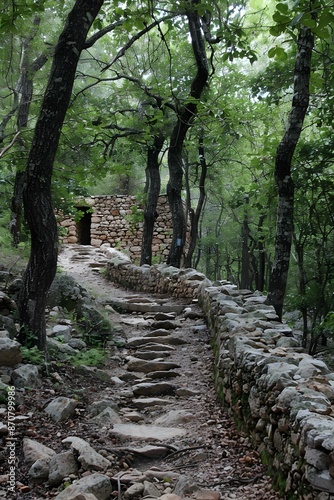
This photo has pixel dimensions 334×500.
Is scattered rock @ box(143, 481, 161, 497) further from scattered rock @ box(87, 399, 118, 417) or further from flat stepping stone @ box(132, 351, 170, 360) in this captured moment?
flat stepping stone @ box(132, 351, 170, 360)

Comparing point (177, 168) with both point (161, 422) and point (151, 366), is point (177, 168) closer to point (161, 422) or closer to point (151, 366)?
point (151, 366)

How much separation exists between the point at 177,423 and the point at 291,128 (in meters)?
3.80

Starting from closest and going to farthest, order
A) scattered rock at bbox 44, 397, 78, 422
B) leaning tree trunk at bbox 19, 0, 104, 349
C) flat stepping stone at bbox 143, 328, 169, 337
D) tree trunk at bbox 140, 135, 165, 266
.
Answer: scattered rock at bbox 44, 397, 78, 422 → leaning tree trunk at bbox 19, 0, 104, 349 → flat stepping stone at bbox 143, 328, 169, 337 → tree trunk at bbox 140, 135, 165, 266

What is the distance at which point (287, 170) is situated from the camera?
5.81m

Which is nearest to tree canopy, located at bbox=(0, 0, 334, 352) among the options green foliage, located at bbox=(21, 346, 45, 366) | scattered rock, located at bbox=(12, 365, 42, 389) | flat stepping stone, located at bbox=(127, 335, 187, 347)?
flat stepping stone, located at bbox=(127, 335, 187, 347)

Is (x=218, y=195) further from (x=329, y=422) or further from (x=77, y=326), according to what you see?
(x=329, y=422)

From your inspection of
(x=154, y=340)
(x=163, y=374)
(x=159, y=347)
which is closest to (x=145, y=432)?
(x=163, y=374)

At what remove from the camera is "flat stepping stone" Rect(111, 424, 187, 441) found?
365 cm

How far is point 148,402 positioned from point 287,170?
10.9 feet

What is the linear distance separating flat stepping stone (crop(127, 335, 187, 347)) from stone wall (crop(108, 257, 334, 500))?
2.56 ft

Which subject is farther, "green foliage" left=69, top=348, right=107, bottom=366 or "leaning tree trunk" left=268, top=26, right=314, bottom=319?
"leaning tree trunk" left=268, top=26, right=314, bottom=319

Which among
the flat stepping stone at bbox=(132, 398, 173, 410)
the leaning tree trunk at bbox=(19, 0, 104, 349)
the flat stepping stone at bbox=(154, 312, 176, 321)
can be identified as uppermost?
the leaning tree trunk at bbox=(19, 0, 104, 349)

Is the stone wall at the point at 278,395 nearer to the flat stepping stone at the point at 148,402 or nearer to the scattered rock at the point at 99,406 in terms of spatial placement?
the flat stepping stone at the point at 148,402

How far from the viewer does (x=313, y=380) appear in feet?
9.80
